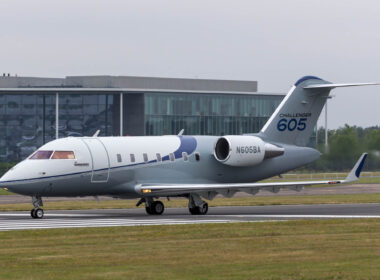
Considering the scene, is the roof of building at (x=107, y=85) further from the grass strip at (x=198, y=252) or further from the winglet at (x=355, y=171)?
the grass strip at (x=198, y=252)

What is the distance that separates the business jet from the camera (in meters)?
33.4

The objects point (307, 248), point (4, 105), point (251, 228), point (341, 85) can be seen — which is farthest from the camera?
point (4, 105)

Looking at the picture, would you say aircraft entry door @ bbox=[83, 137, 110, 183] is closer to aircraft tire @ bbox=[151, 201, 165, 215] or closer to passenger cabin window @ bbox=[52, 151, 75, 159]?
passenger cabin window @ bbox=[52, 151, 75, 159]

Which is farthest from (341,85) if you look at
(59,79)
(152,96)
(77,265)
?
(59,79)

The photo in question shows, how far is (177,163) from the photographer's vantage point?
1459 inches

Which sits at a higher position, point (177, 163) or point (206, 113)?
point (206, 113)

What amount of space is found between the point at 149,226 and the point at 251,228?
131 inches

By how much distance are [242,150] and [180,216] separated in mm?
4890

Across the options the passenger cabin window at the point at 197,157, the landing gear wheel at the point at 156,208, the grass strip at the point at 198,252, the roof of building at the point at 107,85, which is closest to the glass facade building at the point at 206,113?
the roof of building at the point at 107,85

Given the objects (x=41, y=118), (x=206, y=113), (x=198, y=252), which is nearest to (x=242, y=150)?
(x=198, y=252)

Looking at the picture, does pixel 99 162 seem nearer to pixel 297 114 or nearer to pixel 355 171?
pixel 355 171

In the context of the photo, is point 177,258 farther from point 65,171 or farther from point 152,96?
point 152,96

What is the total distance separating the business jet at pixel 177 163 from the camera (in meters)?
33.4

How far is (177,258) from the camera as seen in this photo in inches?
768
